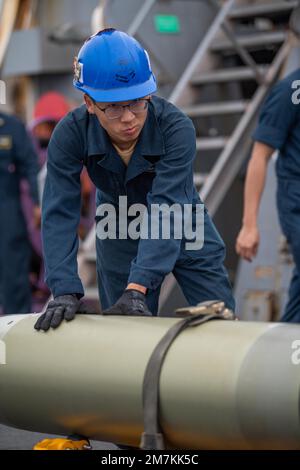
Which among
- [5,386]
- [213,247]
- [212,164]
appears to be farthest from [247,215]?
[212,164]

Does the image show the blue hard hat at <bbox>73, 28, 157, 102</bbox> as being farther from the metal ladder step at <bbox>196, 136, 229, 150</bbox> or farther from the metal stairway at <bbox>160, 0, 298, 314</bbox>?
the metal ladder step at <bbox>196, 136, 229, 150</bbox>

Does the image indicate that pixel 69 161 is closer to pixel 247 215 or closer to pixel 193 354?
pixel 193 354

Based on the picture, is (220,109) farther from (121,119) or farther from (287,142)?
(121,119)

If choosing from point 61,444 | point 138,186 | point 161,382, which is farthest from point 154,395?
point 138,186

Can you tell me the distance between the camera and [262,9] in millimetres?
8531

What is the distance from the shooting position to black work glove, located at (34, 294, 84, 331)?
3719 mm

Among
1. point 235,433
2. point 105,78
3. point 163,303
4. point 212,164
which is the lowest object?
point 163,303

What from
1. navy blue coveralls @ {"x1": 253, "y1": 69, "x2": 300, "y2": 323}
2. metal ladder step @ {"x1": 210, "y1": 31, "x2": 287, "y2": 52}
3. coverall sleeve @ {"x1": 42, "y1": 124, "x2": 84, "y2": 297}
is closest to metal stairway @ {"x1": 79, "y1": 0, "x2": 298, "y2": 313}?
metal ladder step @ {"x1": 210, "y1": 31, "x2": 287, "y2": 52}

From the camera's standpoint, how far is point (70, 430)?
3.70m

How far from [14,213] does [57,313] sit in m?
5.15

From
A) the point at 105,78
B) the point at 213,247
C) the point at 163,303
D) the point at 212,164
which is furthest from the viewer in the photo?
the point at 212,164

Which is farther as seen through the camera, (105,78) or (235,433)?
(105,78)

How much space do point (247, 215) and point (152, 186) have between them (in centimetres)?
163

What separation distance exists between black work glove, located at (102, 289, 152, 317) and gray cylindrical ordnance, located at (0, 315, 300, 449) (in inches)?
3.3
